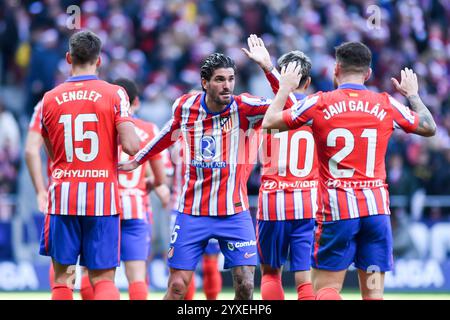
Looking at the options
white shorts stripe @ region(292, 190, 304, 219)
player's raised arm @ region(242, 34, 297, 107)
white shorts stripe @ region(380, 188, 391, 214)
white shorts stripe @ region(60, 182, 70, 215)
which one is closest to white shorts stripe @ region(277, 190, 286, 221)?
white shorts stripe @ region(292, 190, 304, 219)

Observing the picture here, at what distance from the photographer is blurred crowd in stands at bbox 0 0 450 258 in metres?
14.9

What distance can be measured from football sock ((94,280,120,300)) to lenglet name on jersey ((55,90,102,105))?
1.44 metres

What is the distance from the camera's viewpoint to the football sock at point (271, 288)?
828 cm

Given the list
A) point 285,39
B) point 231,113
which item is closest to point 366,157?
point 231,113

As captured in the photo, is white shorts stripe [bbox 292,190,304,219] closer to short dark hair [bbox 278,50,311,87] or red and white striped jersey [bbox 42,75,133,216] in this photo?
short dark hair [bbox 278,50,311,87]

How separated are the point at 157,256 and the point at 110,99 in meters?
6.38

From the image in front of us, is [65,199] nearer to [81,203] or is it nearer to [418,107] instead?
[81,203]

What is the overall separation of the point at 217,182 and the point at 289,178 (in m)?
1.13

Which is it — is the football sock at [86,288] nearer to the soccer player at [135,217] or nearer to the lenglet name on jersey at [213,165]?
the soccer player at [135,217]

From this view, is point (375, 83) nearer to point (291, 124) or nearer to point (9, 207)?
point (9, 207)

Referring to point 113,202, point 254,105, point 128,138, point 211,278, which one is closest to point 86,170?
point 113,202

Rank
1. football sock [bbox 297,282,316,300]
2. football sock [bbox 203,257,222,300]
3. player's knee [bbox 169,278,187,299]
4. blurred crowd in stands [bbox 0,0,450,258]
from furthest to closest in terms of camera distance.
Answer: blurred crowd in stands [bbox 0,0,450,258] < football sock [bbox 203,257,222,300] < football sock [bbox 297,282,316,300] < player's knee [bbox 169,278,187,299]

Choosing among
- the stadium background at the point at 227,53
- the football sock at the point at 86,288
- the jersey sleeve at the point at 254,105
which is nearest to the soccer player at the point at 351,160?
the jersey sleeve at the point at 254,105

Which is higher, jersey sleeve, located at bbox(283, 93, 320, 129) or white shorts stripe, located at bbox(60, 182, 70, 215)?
jersey sleeve, located at bbox(283, 93, 320, 129)
